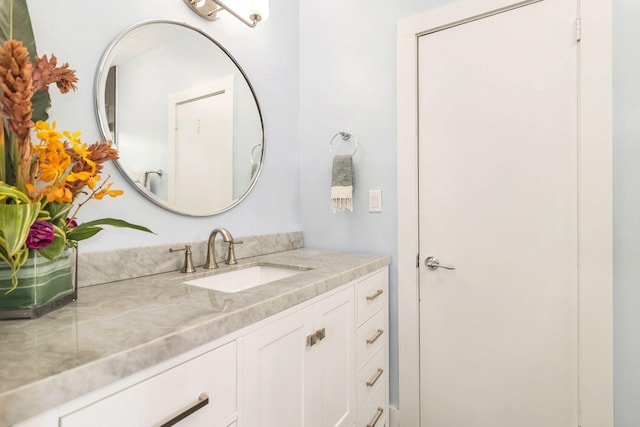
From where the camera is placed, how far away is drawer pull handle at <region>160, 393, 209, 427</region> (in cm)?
62

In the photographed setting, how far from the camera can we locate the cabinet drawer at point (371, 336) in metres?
1.36

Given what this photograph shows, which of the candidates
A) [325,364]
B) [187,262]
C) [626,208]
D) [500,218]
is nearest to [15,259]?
[187,262]

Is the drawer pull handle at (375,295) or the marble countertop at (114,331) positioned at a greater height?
the marble countertop at (114,331)

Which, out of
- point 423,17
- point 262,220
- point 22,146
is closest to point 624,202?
point 423,17

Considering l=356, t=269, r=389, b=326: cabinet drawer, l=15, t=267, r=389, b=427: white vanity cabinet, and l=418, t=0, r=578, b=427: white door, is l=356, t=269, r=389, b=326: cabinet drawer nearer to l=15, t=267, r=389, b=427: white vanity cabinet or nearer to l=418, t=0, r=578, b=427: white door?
l=15, t=267, r=389, b=427: white vanity cabinet

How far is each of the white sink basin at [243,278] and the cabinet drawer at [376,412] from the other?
0.67 meters

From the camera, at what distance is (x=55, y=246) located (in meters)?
0.74

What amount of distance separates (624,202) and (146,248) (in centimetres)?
176

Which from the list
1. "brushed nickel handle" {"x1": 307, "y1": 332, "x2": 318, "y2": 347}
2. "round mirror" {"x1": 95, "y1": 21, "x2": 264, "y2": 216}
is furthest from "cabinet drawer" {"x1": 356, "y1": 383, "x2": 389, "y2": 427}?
"round mirror" {"x1": 95, "y1": 21, "x2": 264, "y2": 216}

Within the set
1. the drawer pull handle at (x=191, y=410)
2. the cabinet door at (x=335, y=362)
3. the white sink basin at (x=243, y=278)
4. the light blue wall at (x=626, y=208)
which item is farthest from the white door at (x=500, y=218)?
the drawer pull handle at (x=191, y=410)

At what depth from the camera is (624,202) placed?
47.3 inches

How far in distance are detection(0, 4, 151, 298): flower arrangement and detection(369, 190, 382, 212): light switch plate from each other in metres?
1.19

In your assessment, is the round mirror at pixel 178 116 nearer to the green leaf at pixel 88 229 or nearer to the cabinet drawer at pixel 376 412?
the green leaf at pixel 88 229

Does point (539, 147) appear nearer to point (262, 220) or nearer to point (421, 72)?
point (421, 72)
